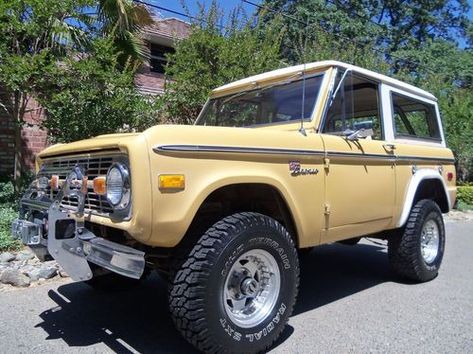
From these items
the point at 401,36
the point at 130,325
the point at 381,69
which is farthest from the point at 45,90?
the point at 401,36

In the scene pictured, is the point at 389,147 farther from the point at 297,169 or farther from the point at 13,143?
the point at 13,143

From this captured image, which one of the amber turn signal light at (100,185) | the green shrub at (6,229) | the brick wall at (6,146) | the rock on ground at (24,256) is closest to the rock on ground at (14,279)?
the rock on ground at (24,256)

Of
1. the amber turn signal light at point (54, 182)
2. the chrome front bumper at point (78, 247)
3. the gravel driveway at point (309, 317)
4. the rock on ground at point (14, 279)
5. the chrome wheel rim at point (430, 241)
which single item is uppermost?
the amber turn signal light at point (54, 182)

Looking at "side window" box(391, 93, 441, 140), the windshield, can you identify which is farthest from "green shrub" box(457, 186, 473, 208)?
the windshield

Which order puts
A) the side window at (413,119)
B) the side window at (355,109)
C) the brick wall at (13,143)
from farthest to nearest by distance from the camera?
the brick wall at (13,143) < the side window at (413,119) < the side window at (355,109)

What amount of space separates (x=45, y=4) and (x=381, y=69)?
33.4ft

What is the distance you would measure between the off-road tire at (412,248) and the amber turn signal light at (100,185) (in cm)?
331

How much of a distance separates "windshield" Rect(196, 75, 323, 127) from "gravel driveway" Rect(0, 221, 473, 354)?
70.0 inches

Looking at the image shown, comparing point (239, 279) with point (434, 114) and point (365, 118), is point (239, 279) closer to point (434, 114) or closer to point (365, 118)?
point (365, 118)

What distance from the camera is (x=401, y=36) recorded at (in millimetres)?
28734

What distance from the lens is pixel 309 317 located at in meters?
4.42

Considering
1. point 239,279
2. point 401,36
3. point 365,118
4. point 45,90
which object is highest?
point 401,36

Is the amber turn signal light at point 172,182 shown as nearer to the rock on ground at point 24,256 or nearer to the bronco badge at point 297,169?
the bronco badge at point 297,169

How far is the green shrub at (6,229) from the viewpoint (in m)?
6.37
